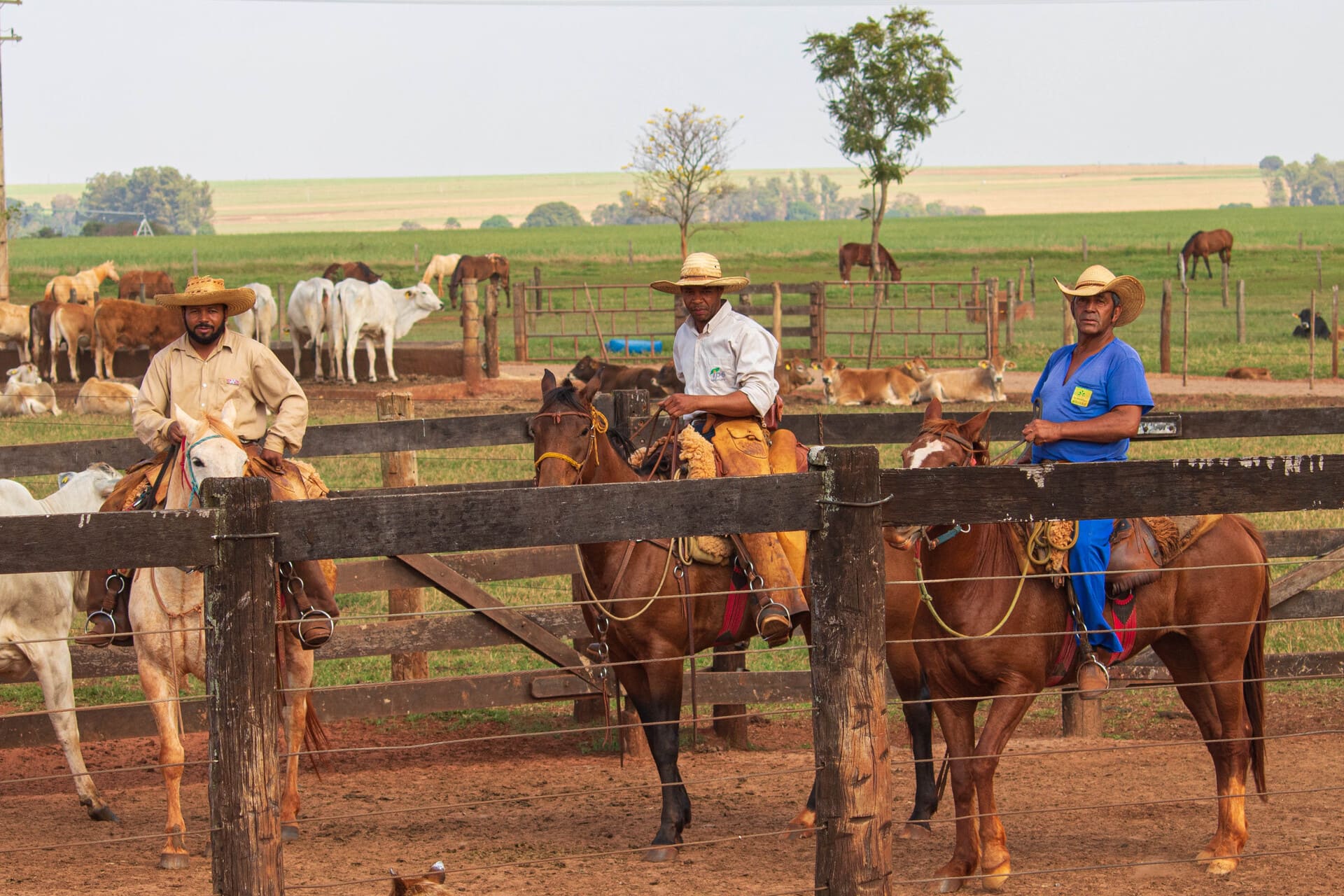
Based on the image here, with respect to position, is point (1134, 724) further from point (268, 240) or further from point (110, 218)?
point (110, 218)

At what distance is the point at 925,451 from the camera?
5.45m

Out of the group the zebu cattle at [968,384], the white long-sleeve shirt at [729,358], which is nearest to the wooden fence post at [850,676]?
the white long-sleeve shirt at [729,358]

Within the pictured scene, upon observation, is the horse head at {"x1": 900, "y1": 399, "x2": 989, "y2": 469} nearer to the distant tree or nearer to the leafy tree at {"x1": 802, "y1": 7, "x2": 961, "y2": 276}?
the leafy tree at {"x1": 802, "y1": 7, "x2": 961, "y2": 276}

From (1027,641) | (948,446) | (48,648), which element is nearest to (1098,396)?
(948,446)

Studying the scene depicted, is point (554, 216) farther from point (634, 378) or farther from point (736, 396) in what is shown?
point (736, 396)

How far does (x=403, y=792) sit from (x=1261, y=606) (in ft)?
13.4

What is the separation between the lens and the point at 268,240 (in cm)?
8162

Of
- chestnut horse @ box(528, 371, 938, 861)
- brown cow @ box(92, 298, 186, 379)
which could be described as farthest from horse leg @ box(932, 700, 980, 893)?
brown cow @ box(92, 298, 186, 379)

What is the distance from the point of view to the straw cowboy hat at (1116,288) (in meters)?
5.77

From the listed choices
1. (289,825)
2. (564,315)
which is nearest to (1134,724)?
(289,825)

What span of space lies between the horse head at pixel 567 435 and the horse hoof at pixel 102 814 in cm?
256

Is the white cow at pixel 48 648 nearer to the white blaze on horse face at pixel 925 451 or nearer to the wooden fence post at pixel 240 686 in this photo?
the wooden fence post at pixel 240 686

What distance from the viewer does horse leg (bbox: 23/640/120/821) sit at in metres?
6.34

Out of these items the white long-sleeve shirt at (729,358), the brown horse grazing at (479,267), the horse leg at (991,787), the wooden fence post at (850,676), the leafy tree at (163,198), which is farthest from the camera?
the leafy tree at (163,198)
